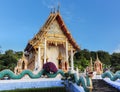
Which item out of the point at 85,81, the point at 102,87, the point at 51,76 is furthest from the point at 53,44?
the point at 85,81

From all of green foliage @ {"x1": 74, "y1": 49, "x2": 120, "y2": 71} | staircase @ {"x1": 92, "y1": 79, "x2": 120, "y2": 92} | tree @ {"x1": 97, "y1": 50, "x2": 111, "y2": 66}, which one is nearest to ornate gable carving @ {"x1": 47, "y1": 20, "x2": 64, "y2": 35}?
staircase @ {"x1": 92, "y1": 79, "x2": 120, "y2": 92}

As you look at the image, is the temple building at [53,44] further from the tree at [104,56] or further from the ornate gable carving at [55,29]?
the tree at [104,56]

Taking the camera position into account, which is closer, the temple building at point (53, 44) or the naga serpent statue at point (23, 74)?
the naga serpent statue at point (23, 74)

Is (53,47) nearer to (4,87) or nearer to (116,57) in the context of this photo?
(4,87)

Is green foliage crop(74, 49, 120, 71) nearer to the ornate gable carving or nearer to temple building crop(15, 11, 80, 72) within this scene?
temple building crop(15, 11, 80, 72)

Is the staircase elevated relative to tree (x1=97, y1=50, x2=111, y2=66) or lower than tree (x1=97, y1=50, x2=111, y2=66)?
lower

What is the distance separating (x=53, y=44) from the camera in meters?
20.8

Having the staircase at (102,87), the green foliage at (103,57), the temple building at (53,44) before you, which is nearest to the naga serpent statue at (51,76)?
the staircase at (102,87)

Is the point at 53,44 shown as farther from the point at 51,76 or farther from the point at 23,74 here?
the point at 23,74

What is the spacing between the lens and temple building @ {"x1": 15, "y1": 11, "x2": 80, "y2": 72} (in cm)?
1922

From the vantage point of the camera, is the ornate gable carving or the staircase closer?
the staircase

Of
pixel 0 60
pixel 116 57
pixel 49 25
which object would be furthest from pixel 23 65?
pixel 116 57

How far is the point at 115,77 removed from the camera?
13.0 meters

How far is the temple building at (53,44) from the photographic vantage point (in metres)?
19.2
